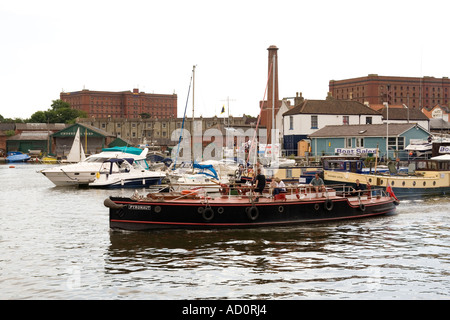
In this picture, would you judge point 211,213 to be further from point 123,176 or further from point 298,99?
point 298,99

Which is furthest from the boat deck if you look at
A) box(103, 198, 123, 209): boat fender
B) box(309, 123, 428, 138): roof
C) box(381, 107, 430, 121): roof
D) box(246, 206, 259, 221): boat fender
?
box(381, 107, 430, 121): roof

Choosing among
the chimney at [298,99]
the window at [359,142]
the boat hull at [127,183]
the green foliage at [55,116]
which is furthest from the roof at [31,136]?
the window at [359,142]

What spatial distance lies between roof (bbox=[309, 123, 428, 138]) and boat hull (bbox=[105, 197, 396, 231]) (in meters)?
40.4

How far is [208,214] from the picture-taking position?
2494 cm

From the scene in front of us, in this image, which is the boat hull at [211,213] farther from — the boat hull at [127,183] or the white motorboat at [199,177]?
the boat hull at [127,183]

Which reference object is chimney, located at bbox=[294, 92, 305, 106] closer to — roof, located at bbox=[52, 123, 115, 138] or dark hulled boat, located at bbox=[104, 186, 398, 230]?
roof, located at bbox=[52, 123, 115, 138]

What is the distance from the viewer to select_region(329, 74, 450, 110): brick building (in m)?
183

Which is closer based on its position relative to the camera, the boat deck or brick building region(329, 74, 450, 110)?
the boat deck

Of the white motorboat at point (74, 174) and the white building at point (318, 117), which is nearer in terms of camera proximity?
the white motorboat at point (74, 174)

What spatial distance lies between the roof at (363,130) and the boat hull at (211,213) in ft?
132

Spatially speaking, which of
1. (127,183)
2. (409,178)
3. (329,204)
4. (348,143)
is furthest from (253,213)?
(348,143)

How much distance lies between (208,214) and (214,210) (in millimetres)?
337

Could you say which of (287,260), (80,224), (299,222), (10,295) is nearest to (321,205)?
(299,222)

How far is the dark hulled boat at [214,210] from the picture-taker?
24656 millimetres
